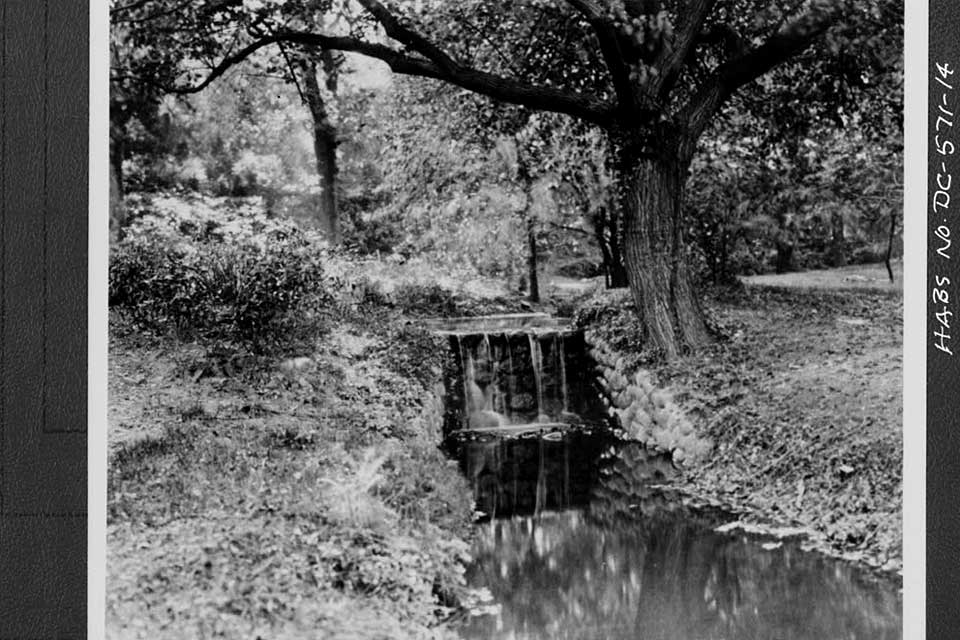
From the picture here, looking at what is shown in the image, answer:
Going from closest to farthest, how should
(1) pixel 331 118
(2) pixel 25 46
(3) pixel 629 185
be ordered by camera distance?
(2) pixel 25 46 → (1) pixel 331 118 → (3) pixel 629 185

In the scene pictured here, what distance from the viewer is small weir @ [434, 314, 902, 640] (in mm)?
2602

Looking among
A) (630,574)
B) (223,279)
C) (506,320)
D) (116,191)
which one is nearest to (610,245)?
(506,320)

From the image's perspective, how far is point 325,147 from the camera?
265 cm

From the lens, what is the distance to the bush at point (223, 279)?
8.48ft

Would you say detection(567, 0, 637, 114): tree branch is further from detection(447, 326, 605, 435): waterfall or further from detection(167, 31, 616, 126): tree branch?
detection(447, 326, 605, 435): waterfall

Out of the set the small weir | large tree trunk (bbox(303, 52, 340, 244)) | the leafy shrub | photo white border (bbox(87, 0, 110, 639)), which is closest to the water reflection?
the small weir

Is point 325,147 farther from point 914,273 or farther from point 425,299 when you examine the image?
point 914,273

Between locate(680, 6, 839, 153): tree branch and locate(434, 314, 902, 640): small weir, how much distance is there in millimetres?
919

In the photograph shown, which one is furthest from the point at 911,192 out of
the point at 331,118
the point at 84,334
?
the point at 84,334

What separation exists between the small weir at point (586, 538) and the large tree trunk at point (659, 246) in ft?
1.08

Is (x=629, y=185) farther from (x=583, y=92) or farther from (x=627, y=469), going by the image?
(x=627, y=469)

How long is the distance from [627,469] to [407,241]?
3.73ft

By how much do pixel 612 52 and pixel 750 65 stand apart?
0.50 metres

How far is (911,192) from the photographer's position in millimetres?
2695
